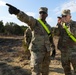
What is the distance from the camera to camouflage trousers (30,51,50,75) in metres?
6.52

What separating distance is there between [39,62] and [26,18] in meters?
1.13

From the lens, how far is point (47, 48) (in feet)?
22.2

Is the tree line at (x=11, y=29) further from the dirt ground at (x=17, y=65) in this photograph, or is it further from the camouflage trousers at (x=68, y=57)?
the camouflage trousers at (x=68, y=57)

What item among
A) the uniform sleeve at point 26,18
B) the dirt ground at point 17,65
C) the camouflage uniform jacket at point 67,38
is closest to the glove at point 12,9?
the uniform sleeve at point 26,18

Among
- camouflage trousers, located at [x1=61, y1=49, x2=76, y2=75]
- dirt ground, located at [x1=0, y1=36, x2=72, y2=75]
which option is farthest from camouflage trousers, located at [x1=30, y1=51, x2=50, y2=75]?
dirt ground, located at [x1=0, y1=36, x2=72, y2=75]

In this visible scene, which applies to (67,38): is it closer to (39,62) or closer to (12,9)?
(39,62)

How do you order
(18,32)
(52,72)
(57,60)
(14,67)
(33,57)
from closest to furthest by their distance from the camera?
(33,57) → (52,72) → (14,67) → (57,60) → (18,32)

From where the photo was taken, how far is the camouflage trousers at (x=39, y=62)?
652cm

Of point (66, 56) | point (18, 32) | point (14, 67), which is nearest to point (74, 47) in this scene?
point (66, 56)

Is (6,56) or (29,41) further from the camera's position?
(6,56)

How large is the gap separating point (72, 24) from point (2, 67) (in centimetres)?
473

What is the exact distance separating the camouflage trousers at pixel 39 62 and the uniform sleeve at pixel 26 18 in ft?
2.45

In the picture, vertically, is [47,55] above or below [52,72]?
above

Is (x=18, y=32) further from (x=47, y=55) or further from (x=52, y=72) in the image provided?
(x=47, y=55)
